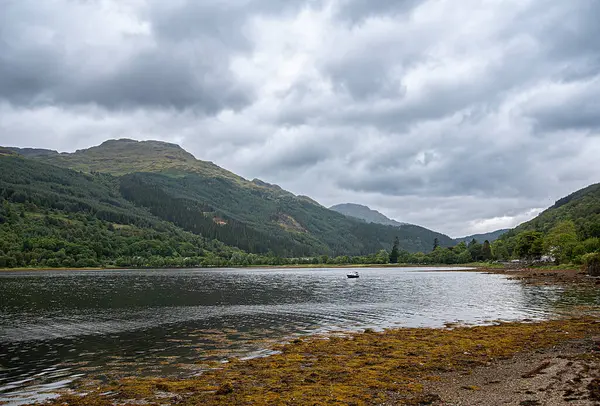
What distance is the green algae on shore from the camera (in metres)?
19.8

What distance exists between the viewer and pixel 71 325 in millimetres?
45188

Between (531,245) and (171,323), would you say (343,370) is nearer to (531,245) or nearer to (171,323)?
(171,323)

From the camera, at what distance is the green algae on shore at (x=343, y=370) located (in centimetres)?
1984

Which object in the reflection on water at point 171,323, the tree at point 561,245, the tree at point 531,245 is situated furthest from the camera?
the tree at point 531,245

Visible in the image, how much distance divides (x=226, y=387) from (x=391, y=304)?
4766cm

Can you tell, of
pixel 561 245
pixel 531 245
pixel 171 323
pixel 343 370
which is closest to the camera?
pixel 343 370

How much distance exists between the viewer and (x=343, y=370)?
2483 cm

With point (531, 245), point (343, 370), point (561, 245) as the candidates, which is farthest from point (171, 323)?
point (531, 245)

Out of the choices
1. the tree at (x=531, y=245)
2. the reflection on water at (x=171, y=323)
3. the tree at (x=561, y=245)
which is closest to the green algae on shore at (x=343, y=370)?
the reflection on water at (x=171, y=323)

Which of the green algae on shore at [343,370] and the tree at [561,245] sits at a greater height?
the tree at [561,245]

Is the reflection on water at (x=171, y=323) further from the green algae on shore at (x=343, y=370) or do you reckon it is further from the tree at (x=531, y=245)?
the tree at (x=531, y=245)

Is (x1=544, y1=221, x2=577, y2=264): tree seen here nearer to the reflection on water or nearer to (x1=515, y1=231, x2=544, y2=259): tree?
(x1=515, y1=231, x2=544, y2=259): tree

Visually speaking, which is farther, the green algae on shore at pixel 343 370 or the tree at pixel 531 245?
the tree at pixel 531 245

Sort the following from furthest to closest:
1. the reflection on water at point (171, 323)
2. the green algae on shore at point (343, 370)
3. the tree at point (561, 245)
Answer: the tree at point (561, 245) → the reflection on water at point (171, 323) → the green algae on shore at point (343, 370)
